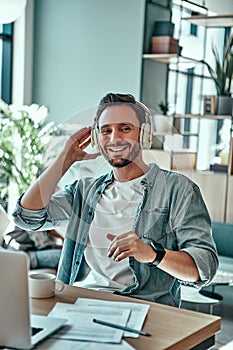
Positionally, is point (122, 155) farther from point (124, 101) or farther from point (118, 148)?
point (124, 101)

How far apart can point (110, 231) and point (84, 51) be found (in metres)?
3.52

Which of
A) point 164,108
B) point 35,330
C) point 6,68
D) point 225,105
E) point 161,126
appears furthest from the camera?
point 6,68

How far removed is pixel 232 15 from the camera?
16.5 feet

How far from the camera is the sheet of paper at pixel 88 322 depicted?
1.51 meters

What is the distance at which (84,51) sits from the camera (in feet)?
17.4

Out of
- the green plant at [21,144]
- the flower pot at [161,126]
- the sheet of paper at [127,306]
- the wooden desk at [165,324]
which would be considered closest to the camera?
the wooden desk at [165,324]

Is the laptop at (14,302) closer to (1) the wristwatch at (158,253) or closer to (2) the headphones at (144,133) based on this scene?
(1) the wristwatch at (158,253)

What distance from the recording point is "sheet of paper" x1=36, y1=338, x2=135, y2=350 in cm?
144

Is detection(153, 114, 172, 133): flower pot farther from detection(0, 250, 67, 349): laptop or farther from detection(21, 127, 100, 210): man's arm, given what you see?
detection(0, 250, 67, 349): laptop

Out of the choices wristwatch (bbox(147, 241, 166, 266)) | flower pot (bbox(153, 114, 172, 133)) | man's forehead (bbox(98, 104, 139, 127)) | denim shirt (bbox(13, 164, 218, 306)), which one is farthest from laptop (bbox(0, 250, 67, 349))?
flower pot (bbox(153, 114, 172, 133))

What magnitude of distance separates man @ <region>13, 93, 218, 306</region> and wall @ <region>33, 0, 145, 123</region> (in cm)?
311

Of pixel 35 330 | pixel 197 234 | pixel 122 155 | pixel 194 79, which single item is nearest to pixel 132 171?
pixel 122 155

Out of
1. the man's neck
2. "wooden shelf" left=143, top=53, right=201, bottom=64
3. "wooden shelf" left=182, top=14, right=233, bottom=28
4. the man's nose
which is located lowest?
the man's neck

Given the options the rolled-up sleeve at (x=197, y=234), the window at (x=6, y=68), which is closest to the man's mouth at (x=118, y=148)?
the rolled-up sleeve at (x=197, y=234)
